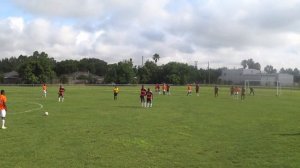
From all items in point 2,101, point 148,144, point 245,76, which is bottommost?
point 148,144

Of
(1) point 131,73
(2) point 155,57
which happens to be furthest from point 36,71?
(2) point 155,57

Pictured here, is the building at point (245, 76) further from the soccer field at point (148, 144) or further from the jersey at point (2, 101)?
the jersey at point (2, 101)

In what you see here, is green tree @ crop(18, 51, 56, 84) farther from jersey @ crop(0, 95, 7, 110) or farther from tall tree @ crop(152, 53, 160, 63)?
jersey @ crop(0, 95, 7, 110)

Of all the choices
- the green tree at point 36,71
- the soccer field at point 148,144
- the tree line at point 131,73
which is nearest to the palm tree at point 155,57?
the tree line at point 131,73

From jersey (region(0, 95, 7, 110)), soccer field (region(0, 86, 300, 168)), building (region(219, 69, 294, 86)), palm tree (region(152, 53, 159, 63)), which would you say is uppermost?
palm tree (region(152, 53, 159, 63))

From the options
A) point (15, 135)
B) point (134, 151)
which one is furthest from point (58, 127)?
point (134, 151)

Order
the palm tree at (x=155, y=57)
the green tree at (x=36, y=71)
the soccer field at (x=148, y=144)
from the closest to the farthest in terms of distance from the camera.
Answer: the soccer field at (x=148, y=144), the green tree at (x=36, y=71), the palm tree at (x=155, y=57)

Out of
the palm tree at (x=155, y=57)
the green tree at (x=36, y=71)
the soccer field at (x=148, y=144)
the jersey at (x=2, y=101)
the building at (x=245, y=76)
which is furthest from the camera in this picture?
the palm tree at (x=155, y=57)

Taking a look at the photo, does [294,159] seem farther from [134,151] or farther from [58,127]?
[58,127]

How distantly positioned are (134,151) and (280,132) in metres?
8.14

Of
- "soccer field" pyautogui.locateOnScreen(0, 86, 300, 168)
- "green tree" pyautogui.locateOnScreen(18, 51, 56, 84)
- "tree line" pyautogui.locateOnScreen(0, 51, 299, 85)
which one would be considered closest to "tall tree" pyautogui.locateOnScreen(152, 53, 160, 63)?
"tree line" pyautogui.locateOnScreen(0, 51, 299, 85)

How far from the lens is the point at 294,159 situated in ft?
39.5

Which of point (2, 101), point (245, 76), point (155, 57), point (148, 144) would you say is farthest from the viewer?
point (155, 57)

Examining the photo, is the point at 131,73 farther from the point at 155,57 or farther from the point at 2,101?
the point at 2,101
